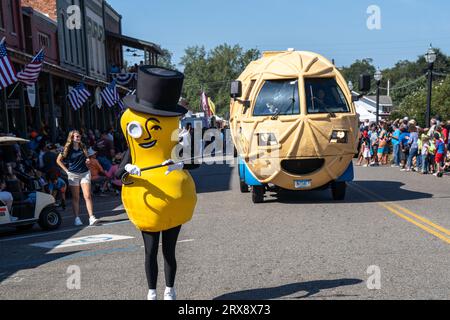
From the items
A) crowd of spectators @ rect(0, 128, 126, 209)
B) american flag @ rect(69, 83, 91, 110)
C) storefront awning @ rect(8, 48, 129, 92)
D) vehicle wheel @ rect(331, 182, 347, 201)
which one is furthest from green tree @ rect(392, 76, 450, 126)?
vehicle wheel @ rect(331, 182, 347, 201)

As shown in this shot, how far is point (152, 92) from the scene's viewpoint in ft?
17.2

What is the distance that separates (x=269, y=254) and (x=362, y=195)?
20.5 ft

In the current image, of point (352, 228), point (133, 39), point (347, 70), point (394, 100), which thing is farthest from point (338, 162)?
point (347, 70)

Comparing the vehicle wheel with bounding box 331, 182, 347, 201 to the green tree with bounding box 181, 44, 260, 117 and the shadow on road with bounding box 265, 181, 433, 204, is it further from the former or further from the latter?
the green tree with bounding box 181, 44, 260, 117

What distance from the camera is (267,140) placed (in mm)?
11070

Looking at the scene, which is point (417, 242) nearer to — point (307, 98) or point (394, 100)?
point (307, 98)

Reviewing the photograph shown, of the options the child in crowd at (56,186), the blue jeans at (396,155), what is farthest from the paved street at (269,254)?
the blue jeans at (396,155)

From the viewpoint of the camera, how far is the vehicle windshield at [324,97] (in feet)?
37.1

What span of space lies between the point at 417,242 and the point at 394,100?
11117 centimetres

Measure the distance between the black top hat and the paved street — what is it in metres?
1.90

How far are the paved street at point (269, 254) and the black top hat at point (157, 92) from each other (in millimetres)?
Answer: 1898

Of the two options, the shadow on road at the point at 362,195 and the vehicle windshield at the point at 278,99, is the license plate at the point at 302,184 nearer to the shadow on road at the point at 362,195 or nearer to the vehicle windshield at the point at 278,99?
the shadow on road at the point at 362,195

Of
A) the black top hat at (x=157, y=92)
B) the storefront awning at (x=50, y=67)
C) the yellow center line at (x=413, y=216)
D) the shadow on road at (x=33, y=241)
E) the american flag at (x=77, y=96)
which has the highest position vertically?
the storefront awning at (x=50, y=67)

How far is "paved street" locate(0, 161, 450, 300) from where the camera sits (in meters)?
5.75
